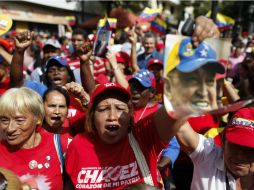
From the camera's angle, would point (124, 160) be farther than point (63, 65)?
No

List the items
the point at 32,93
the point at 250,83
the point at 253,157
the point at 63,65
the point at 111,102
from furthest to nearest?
the point at 63,65 → the point at 250,83 → the point at 32,93 → the point at 111,102 → the point at 253,157

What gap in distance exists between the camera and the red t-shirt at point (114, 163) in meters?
1.99

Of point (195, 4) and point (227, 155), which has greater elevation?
point (195, 4)

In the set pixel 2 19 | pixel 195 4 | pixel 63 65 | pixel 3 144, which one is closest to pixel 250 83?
pixel 63 65

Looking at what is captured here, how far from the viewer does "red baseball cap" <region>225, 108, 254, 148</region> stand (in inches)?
72.9

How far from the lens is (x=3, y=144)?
219 centimetres

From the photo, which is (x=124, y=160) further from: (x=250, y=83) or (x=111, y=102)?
(x=250, y=83)

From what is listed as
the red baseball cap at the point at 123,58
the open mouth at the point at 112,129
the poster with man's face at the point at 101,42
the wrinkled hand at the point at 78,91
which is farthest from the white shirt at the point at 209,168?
the red baseball cap at the point at 123,58

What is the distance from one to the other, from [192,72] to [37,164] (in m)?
1.19

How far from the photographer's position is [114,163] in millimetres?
2012

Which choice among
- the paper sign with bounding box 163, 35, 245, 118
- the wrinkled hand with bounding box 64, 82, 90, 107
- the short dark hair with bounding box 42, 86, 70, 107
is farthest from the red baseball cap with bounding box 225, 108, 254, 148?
the short dark hair with bounding box 42, 86, 70, 107

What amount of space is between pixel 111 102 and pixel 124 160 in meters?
0.35

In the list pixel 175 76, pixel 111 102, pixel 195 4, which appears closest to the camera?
pixel 175 76

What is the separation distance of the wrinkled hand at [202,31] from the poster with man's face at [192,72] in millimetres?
38
